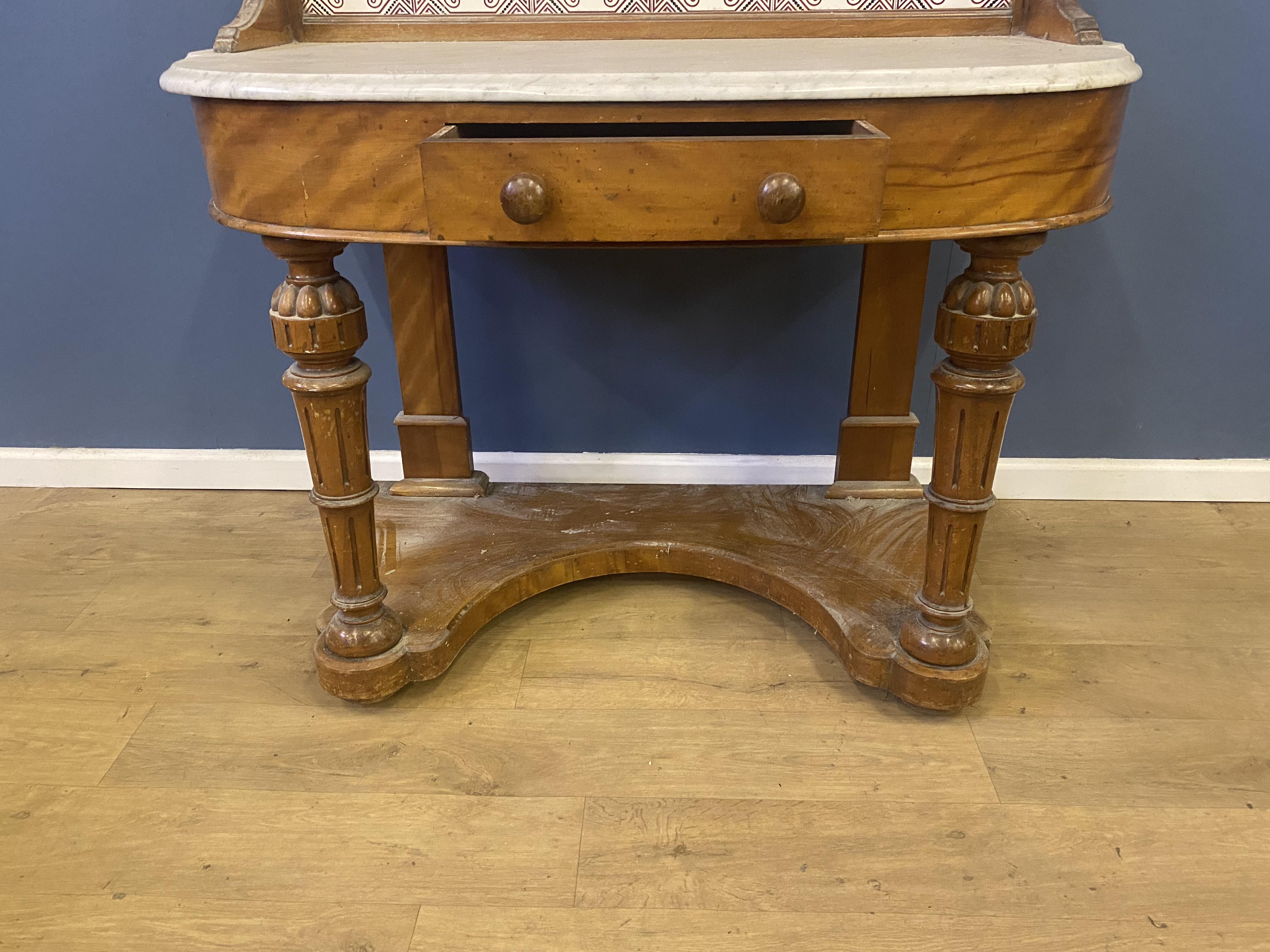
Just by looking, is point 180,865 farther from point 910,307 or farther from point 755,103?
point 910,307

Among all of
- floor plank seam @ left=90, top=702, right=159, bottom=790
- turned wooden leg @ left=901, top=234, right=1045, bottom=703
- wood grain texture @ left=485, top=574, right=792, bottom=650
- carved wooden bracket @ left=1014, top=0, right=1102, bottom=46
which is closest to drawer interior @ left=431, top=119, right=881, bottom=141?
turned wooden leg @ left=901, top=234, right=1045, bottom=703

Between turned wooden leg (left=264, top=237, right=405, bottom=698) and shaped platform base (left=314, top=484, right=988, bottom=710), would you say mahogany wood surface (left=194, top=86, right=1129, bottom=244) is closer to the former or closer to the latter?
turned wooden leg (left=264, top=237, right=405, bottom=698)

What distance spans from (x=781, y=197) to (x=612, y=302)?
848 millimetres

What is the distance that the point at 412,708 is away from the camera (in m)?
1.33

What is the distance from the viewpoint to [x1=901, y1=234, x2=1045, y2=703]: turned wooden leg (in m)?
1.06

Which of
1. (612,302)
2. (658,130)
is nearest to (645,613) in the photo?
(612,302)

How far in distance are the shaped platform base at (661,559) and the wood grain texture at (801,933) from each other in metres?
0.33

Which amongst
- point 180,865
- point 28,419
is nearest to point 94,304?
point 28,419

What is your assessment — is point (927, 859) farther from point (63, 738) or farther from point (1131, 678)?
point (63, 738)

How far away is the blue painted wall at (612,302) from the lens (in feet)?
5.25

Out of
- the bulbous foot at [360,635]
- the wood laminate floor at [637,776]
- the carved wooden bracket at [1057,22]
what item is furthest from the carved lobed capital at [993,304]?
the bulbous foot at [360,635]

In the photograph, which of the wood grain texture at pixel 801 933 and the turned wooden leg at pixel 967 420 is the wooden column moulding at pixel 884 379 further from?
the wood grain texture at pixel 801 933

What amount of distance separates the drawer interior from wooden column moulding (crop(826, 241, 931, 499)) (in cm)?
50

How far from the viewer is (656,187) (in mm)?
916
